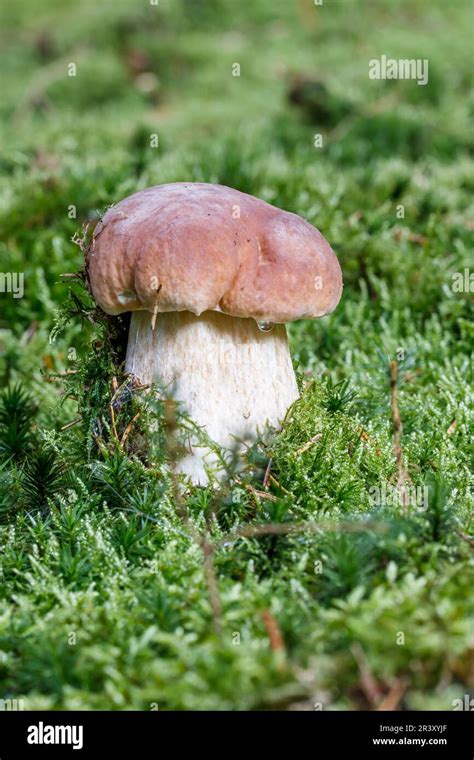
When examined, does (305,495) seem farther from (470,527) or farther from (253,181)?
(253,181)
